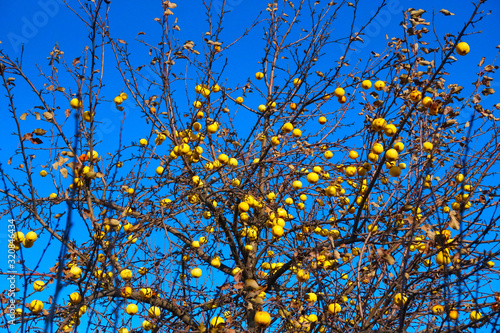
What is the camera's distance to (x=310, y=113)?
560cm

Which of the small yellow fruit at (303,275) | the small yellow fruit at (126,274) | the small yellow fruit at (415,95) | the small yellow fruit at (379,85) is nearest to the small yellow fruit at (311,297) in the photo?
the small yellow fruit at (303,275)

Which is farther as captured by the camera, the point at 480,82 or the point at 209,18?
the point at 209,18

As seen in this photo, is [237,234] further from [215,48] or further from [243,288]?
[215,48]

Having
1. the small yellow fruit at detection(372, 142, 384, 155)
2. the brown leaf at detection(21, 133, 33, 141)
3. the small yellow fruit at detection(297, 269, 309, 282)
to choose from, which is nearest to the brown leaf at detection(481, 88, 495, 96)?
the small yellow fruit at detection(372, 142, 384, 155)

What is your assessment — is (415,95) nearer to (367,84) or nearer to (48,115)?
(367,84)

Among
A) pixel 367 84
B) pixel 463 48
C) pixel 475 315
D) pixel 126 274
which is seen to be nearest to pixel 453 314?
pixel 475 315

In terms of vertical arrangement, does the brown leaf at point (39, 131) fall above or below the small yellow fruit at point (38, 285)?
above

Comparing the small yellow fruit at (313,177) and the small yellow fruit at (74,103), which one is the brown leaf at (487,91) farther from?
the small yellow fruit at (74,103)

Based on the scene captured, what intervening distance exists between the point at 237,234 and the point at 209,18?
2.57 m

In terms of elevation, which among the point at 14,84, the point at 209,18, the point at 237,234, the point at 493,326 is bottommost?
the point at 493,326

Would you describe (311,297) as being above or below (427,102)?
below

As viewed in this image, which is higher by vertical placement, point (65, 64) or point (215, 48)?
point (215, 48)

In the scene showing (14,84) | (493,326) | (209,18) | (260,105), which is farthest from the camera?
(260,105)

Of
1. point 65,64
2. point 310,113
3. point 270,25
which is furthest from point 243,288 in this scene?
point 270,25
